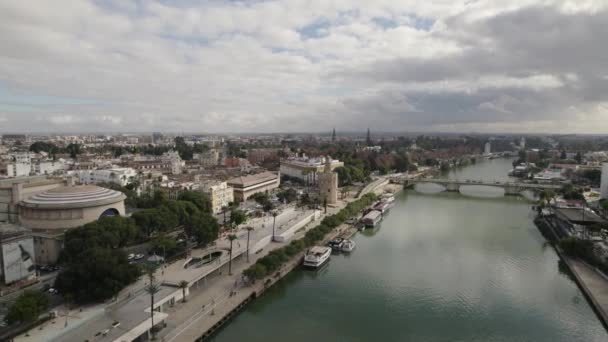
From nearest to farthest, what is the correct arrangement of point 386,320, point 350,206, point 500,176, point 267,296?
1. point 386,320
2. point 267,296
3. point 350,206
4. point 500,176

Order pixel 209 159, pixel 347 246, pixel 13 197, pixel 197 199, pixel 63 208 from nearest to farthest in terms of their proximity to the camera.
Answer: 1. pixel 63 208
2. pixel 13 197
3. pixel 347 246
4. pixel 197 199
5. pixel 209 159

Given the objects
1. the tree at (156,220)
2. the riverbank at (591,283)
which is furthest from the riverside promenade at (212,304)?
the riverbank at (591,283)

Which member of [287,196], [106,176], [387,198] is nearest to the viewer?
[287,196]

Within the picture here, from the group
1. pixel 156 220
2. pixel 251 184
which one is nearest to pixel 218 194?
pixel 251 184

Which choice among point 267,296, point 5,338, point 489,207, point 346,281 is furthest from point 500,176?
point 5,338

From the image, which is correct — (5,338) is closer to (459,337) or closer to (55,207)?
(55,207)

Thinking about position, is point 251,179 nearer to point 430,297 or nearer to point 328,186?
point 328,186

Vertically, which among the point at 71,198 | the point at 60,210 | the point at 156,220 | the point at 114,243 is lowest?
the point at 114,243

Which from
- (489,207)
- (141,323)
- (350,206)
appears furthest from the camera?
(489,207)
